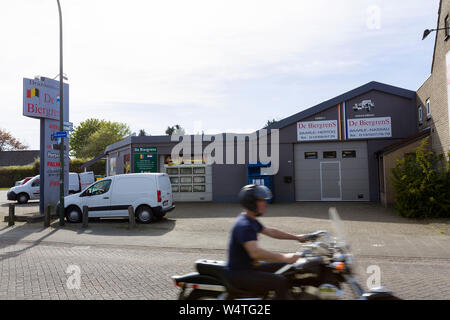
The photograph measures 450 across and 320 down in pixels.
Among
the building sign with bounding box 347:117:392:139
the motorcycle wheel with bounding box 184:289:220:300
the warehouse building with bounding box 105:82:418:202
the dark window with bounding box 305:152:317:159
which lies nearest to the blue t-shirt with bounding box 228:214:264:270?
the motorcycle wheel with bounding box 184:289:220:300

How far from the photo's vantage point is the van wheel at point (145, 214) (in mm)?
13008

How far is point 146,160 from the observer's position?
21.4 meters

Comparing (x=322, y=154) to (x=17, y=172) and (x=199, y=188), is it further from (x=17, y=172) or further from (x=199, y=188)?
(x=17, y=172)

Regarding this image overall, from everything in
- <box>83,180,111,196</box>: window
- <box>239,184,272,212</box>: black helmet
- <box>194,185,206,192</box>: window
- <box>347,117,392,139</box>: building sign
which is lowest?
<box>194,185,206,192</box>: window

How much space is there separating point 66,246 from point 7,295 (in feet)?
14.4

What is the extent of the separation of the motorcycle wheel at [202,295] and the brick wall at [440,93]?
13484mm

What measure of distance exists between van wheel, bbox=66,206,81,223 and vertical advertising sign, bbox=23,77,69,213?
1.70 meters

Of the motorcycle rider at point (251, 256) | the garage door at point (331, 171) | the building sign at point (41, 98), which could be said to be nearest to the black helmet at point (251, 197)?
the motorcycle rider at point (251, 256)

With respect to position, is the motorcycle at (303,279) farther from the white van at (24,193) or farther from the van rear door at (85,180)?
the van rear door at (85,180)

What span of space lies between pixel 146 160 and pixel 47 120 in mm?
6959

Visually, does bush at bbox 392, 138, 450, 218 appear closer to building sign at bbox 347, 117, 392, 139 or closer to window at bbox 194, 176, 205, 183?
building sign at bbox 347, 117, 392, 139

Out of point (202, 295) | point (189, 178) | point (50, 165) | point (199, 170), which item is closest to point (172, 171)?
point (189, 178)

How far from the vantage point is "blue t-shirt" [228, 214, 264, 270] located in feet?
10.8

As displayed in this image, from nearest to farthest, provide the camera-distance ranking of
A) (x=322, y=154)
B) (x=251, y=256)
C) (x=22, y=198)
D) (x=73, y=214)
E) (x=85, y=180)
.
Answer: (x=251, y=256) → (x=73, y=214) → (x=322, y=154) → (x=22, y=198) → (x=85, y=180)
